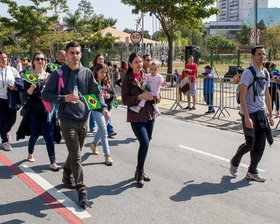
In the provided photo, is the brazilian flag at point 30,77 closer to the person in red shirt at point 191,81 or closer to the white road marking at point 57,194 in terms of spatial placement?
the white road marking at point 57,194

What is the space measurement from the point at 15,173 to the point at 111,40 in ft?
133

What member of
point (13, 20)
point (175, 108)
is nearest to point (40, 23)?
point (13, 20)

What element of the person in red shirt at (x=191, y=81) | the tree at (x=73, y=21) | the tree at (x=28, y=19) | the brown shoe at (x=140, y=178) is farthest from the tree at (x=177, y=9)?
the tree at (x=73, y=21)

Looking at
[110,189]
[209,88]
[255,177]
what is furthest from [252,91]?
[209,88]

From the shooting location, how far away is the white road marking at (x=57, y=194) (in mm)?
4301

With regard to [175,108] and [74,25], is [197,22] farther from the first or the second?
[74,25]

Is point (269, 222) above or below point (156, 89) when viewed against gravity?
below

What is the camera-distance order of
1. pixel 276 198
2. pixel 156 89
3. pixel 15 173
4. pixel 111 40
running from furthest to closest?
pixel 111 40 < pixel 15 173 < pixel 156 89 < pixel 276 198

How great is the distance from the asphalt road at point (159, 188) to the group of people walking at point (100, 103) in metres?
0.24

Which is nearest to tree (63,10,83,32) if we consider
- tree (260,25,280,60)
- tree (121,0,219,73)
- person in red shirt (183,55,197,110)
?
tree (260,25,280,60)

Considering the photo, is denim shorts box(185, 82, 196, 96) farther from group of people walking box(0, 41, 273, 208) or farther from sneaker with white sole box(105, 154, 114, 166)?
sneaker with white sole box(105, 154, 114, 166)

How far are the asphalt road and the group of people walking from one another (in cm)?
24

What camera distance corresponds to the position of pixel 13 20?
126 ft

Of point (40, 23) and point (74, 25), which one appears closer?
point (40, 23)
